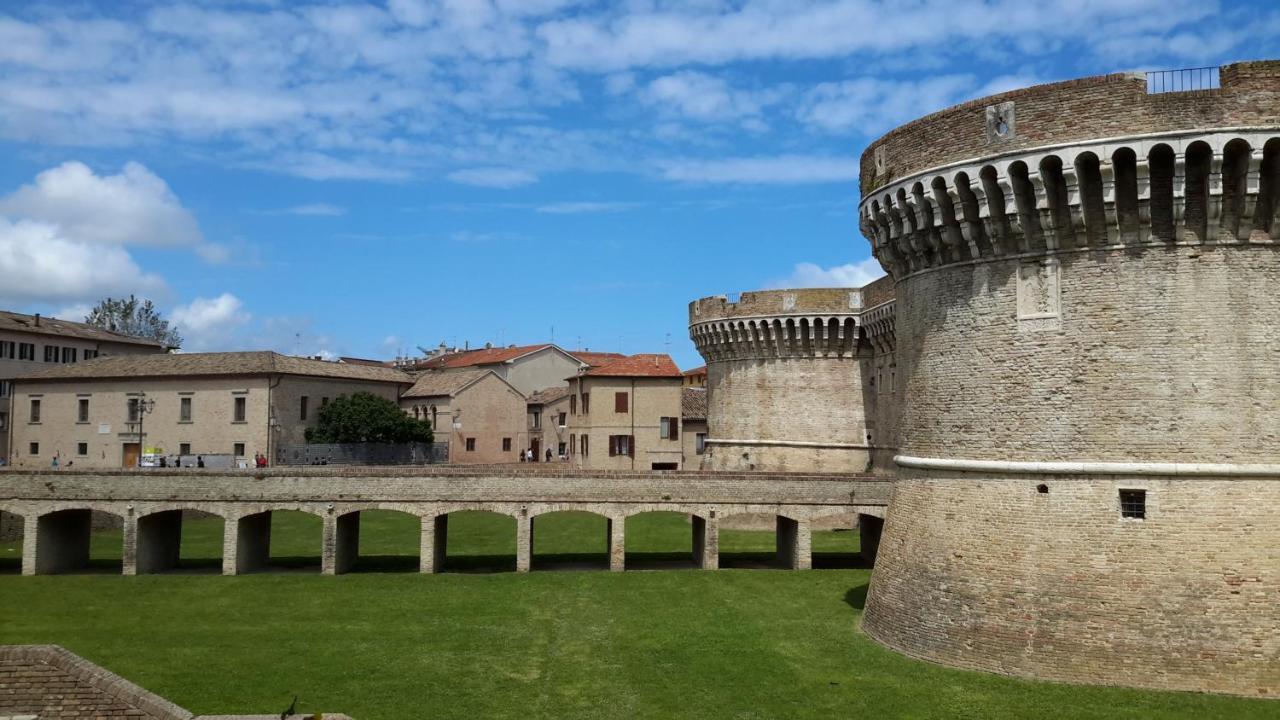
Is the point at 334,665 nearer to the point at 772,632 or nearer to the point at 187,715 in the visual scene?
the point at 187,715

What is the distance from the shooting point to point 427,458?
194 ft

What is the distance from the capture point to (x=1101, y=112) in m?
16.9

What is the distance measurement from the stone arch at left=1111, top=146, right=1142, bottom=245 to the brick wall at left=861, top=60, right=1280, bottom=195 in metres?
0.53

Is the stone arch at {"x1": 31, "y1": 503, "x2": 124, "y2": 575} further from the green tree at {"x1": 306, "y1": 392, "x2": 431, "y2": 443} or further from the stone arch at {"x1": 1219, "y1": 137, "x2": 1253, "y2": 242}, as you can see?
the stone arch at {"x1": 1219, "y1": 137, "x2": 1253, "y2": 242}

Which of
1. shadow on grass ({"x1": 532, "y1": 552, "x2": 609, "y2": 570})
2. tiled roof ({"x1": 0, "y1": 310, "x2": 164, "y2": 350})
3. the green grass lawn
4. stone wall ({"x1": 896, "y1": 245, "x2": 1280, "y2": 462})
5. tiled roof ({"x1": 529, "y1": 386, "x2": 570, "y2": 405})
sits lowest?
the green grass lawn

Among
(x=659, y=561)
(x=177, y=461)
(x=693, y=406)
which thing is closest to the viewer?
(x=659, y=561)

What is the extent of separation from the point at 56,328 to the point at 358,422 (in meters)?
27.0

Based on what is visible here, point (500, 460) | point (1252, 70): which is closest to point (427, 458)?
point (500, 460)

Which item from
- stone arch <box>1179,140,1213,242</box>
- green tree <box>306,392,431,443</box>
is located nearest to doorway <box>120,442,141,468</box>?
green tree <box>306,392,431,443</box>

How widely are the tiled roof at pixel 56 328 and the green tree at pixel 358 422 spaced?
22530 millimetres

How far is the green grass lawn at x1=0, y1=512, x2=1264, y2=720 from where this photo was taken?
17125 millimetres

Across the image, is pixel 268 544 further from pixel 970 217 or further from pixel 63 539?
pixel 970 217

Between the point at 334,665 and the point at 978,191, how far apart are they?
16431 mm

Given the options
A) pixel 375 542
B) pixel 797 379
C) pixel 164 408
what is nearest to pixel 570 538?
pixel 375 542
